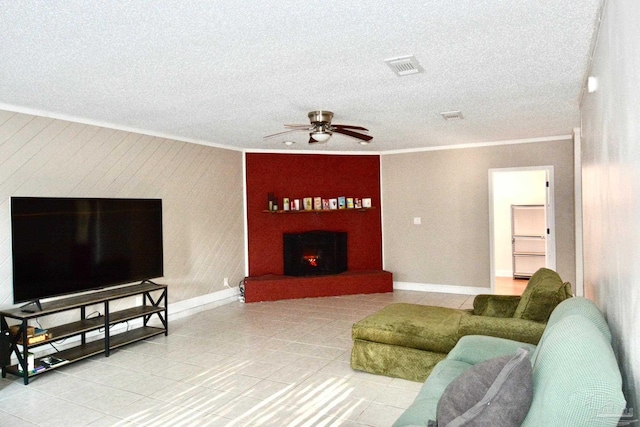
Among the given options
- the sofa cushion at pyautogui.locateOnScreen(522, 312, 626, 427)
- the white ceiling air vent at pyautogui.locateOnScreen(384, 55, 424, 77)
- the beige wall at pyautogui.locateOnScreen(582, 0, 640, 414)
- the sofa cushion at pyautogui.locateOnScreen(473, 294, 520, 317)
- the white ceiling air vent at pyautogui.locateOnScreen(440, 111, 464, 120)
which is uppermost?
the white ceiling air vent at pyautogui.locateOnScreen(440, 111, 464, 120)

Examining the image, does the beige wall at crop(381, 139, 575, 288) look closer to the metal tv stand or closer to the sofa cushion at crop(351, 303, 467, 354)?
the sofa cushion at crop(351, 303, 467, 354)

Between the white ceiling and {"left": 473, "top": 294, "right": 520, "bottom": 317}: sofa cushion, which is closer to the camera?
the white ceiling

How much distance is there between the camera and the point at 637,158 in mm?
1505

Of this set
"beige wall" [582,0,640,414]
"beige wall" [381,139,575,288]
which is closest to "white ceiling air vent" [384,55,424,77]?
"beige wall" [582,0,640,414]

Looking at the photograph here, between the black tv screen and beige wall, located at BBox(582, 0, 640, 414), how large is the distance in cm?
443

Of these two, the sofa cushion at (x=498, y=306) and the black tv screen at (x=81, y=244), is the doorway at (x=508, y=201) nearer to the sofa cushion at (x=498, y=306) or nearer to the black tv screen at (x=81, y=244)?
the sofa cushion at (x=498, y=306)

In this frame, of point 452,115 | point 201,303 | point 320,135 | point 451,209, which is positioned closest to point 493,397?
point 320,135

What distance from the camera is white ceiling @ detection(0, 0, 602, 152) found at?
7.68 feet

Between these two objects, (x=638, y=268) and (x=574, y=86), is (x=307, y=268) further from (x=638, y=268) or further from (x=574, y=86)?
(x=638, y=268)

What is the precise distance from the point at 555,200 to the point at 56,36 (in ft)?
21.7

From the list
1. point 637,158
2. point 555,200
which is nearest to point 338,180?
point 555,200

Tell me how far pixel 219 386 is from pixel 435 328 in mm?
1833

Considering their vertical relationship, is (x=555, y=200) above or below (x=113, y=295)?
above

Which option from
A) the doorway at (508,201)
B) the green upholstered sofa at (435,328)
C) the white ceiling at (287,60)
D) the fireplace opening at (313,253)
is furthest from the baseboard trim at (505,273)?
the green upholstered sofa at (435,328)
